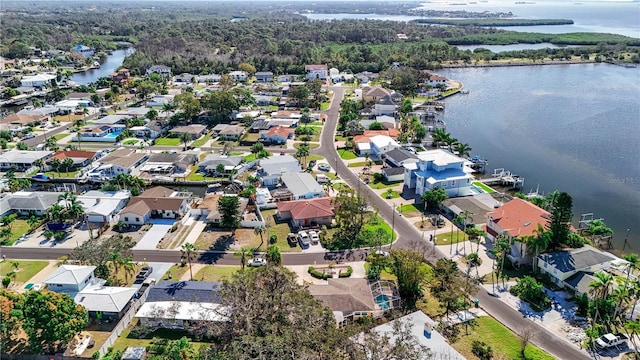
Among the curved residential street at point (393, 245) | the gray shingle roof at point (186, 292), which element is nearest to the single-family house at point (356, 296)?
the curved residential street at point (393, 245)

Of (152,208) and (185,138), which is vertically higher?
(185,138)

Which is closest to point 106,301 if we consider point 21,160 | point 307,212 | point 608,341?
point 307,212

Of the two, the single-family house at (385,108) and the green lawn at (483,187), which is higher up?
the single-family house at (385,108)

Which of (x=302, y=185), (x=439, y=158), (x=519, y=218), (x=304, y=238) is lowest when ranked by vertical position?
(x=304, y=238)

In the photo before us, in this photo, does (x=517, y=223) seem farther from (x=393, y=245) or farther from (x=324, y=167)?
(x=324, y=167)

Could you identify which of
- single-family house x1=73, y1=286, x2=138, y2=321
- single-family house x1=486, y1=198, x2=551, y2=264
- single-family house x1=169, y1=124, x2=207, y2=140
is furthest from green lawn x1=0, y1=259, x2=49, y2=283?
single-family house x1=486, y1=198, x2=551, y2=264

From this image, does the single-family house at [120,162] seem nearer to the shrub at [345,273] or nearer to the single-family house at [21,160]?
the single-family house at [21,160]
